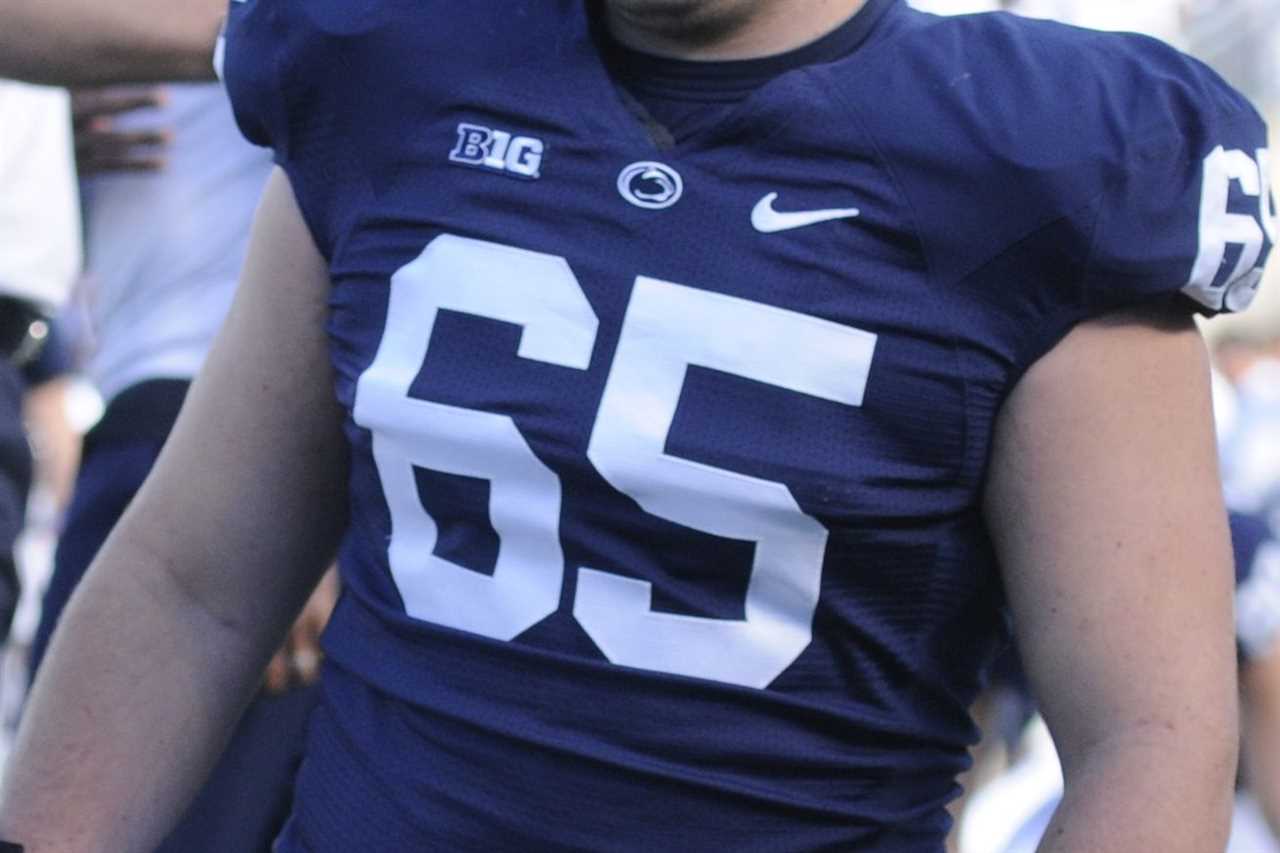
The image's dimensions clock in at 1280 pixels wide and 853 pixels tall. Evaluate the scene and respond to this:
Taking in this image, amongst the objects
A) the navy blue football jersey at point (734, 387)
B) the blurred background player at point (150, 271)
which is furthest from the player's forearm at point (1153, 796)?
the blurred background player at point (150, 271)

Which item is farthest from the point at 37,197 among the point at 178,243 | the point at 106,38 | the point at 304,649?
the point at 304,649

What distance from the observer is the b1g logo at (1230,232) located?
57.6 inches

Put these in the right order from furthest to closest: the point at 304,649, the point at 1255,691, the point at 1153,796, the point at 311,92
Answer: the point at 1255,691, the point at 304,649, the point at 311,92, the point at 1153,796

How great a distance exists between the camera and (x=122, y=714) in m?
1.71

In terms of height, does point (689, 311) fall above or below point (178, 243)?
above

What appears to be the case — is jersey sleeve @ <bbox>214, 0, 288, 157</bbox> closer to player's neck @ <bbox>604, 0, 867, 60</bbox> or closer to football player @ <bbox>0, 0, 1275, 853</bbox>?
football player @ <bbox>0, 0, 1275, 853</bbox>

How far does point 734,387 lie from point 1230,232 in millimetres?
349

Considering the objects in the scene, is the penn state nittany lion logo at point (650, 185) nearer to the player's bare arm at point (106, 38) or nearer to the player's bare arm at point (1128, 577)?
the player's bare arm at point (1128, 577)

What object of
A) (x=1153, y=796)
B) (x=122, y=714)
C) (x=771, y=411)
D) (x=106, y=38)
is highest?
(x=771, y=411)

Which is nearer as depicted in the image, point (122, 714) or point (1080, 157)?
point (1080, 157)

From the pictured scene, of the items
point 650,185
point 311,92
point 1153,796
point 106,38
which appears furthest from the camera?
point 106,38

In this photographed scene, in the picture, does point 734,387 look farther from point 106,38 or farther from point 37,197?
point 37,197

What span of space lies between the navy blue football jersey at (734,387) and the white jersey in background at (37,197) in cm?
114

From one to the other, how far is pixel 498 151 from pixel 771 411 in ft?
0.93
